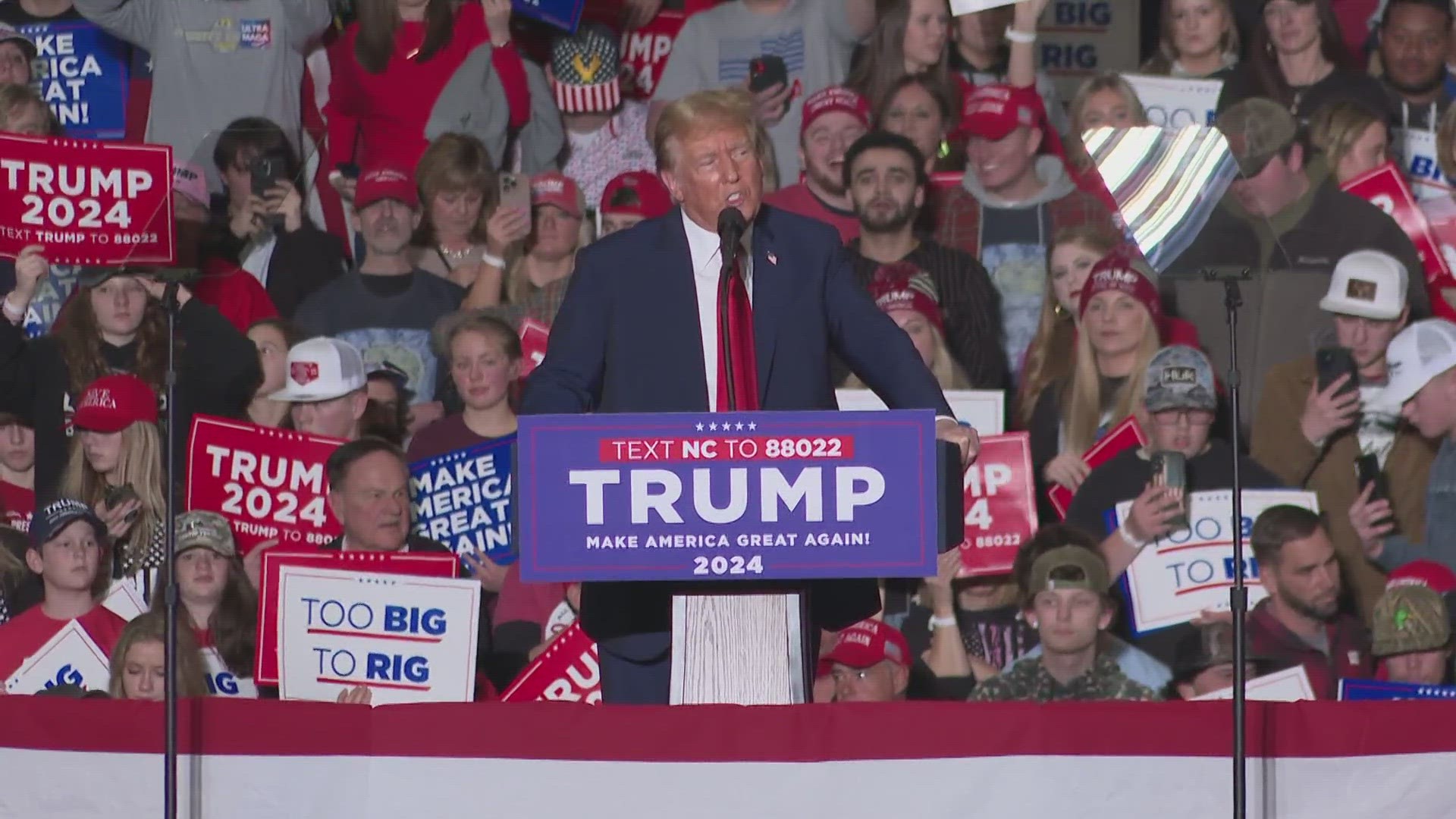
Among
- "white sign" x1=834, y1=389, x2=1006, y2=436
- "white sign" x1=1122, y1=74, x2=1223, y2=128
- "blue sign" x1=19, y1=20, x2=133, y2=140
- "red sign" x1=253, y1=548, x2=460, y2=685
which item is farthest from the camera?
"blue sign" x1=19, y1=20, x2=133, y2=140

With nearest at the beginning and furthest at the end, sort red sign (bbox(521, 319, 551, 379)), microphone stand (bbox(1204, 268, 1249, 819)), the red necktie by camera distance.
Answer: the red necktie < microphone stand (bbox(1204, 268, 1249, 819)) < red sign (bbox(521, 319, 551, 379))

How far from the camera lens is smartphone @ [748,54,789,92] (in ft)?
25.6

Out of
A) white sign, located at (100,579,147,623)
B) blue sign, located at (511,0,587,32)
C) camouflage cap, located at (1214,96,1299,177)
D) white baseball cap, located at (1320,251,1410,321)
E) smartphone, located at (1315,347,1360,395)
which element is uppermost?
blue sign, located at (511,0,587,32)

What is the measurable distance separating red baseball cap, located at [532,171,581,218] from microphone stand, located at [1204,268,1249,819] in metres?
3.29

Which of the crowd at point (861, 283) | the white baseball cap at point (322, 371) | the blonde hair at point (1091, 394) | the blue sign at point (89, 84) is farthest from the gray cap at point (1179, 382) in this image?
the blue sign at point (89, 84)

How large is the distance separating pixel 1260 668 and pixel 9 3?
499 centimetres

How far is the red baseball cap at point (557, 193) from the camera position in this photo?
7523mm

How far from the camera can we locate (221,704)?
407cm

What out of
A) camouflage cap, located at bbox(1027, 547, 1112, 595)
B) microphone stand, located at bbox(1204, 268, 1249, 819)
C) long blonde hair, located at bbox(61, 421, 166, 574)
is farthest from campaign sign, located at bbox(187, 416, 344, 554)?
microphone stand, located at bbox(1204, 268, 1249, 819)

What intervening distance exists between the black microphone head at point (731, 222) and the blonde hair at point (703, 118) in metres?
0.22

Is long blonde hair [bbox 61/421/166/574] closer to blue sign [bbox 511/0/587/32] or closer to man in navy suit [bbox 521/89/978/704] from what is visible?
blue sign [bbox 511/0/587/32]

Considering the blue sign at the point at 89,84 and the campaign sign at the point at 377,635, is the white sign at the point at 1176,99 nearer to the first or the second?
the campaign sign at the point at 377,635

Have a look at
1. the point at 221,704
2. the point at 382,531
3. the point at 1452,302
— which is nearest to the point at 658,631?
the point at 221,704

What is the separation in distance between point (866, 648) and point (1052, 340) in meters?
1.33
